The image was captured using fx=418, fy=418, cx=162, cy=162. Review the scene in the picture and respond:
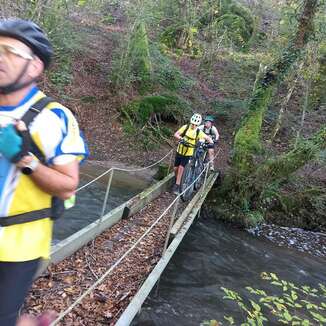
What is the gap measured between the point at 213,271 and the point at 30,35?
777 cm

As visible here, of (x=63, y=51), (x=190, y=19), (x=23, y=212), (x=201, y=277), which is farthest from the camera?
(x=190, y=19)

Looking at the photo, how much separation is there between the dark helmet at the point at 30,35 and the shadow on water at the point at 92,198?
5607mm

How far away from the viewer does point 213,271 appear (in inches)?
352

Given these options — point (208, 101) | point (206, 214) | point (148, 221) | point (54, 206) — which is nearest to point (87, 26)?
point (208, 101)

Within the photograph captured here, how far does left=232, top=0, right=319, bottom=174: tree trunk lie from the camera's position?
42.5ft

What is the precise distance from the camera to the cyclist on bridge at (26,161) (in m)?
1.87

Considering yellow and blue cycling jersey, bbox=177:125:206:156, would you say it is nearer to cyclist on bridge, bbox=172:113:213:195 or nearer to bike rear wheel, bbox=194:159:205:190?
cyclist on bridge, bbox=172:113:213:195

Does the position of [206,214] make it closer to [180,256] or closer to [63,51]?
[180,256]

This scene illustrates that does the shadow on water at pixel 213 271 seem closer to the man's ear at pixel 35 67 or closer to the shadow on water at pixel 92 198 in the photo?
the shadow on water at pixel 92 198

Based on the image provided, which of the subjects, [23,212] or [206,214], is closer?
[23,212]

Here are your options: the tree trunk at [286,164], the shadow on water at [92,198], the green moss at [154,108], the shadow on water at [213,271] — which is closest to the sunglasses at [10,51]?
the shadow on water at [213,271]

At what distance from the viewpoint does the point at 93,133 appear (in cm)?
1524

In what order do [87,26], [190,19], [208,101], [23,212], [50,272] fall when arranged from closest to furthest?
[23,212] → [50,272] → [87,26] → [208,101] → [190,19]

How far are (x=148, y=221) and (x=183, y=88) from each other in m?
13.5
